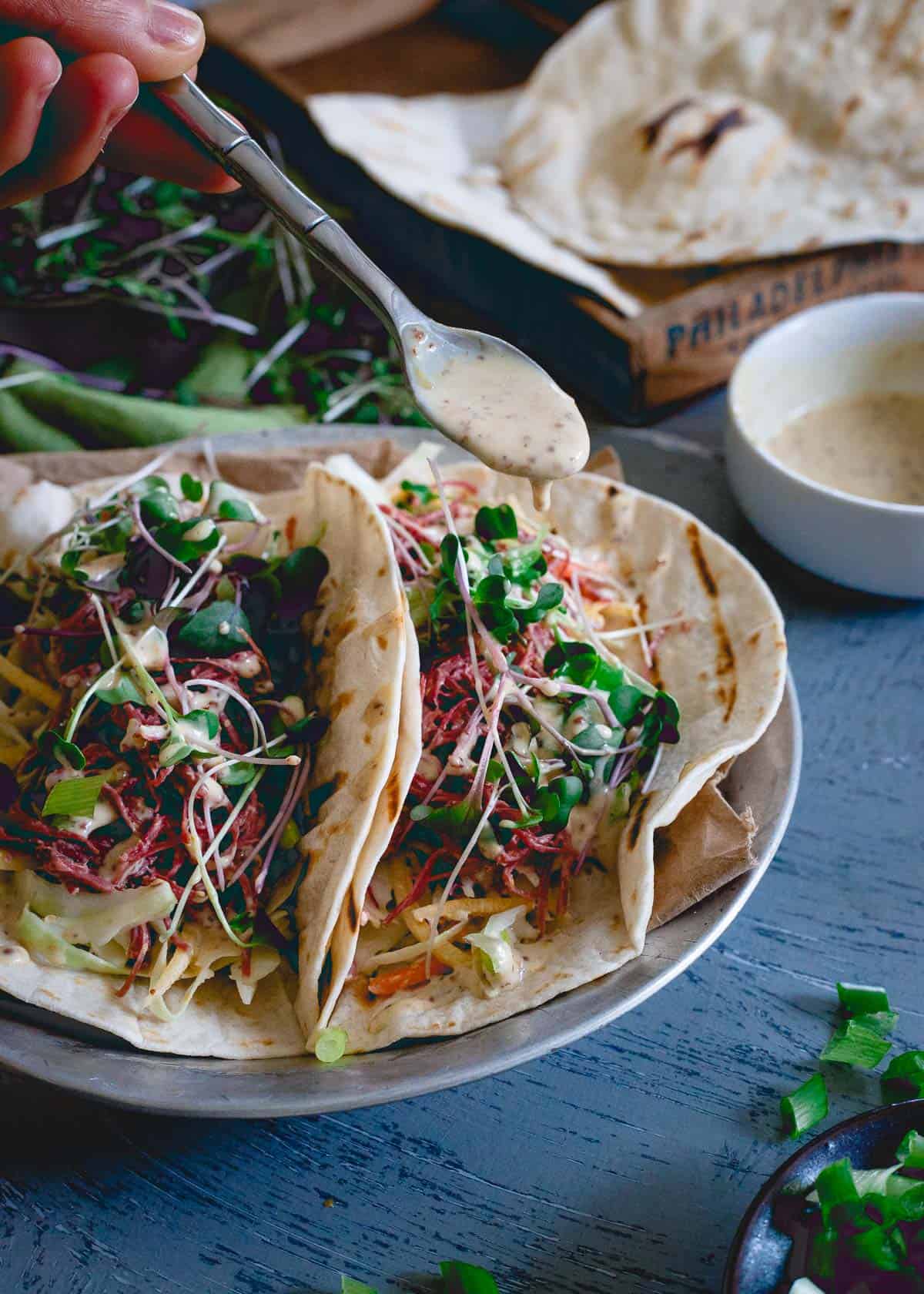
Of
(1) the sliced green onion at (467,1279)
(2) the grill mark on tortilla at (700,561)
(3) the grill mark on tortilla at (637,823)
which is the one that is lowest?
(1) the sliced green onion at (467,1279)

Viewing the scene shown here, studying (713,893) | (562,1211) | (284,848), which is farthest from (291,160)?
(562,1211)

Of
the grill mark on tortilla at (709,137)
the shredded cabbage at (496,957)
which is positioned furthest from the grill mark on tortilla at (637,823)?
the grill mark on tortilla at (709,137)

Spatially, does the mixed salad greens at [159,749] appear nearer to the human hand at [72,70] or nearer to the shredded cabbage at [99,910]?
the shredded cabbage at [99,910]

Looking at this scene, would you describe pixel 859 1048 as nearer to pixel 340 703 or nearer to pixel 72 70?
pixel 340 703

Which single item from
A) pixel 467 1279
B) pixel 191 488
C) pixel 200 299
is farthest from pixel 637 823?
pixel 200 299

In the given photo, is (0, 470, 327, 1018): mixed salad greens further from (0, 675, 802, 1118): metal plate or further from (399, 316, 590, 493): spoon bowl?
(399, 316, 590, 493): spoon bowl

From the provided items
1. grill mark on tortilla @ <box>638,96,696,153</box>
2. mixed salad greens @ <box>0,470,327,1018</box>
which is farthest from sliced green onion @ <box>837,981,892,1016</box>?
grill mark on tortilla @ <box>638,96,696,153</box>
